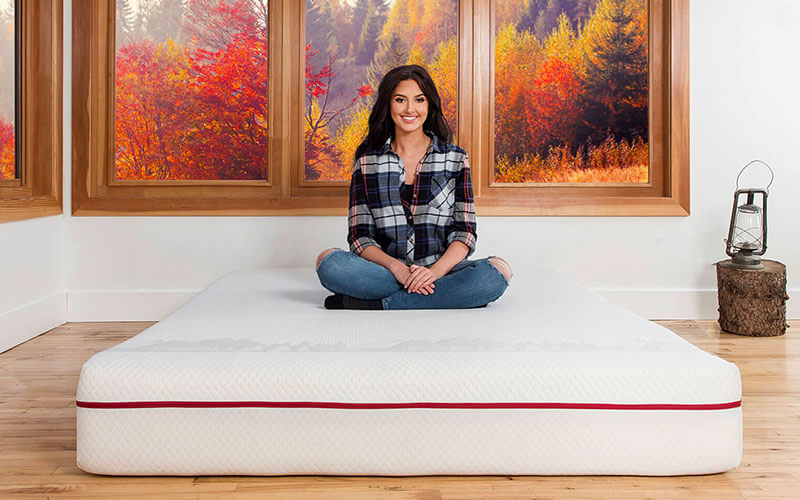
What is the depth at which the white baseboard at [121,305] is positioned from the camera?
3369 millimetres

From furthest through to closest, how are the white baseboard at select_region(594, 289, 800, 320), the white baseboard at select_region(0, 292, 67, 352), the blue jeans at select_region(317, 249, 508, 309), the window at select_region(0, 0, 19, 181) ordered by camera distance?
the white baseboard at select_region(594, 289, 800, 320)
the window at select_region(0, 0, 19, 181)
the white baseboard at select_region(0, 292, 67, 352)
the blue jeans at select_region(317, 249, 508, 309)

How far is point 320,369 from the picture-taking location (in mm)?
1562

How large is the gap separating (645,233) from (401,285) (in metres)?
1.71

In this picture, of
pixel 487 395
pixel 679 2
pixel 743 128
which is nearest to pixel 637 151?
pixel 743 128

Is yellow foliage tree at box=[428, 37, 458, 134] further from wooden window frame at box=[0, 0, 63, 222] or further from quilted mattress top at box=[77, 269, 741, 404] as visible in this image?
quilted mattress top at box=[77, 269, 741, 404]

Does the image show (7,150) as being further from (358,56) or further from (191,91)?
(358,56)

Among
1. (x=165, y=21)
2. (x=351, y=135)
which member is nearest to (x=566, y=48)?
(x=351, y=135)

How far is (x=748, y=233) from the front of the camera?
126 inches

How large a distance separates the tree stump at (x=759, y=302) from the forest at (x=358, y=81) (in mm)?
706

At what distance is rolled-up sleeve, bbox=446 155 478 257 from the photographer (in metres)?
2.41

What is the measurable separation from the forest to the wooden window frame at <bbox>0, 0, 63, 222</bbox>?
27cm

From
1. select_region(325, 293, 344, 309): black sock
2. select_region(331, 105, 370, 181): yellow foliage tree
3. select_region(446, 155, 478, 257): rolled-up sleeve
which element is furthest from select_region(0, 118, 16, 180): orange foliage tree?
select_region(446, 155, 478, 257): rolled-up sleeve

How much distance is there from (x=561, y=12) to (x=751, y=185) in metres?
1.24

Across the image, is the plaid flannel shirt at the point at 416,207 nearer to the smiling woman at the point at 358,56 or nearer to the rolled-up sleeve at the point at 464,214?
the rolled-up sleeve at the point at 464,214
